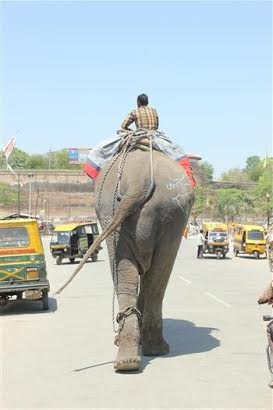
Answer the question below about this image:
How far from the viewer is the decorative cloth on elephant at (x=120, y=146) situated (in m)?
8.75

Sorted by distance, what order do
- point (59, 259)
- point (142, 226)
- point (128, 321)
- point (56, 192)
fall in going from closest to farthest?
point (128, 321)
point (142, 226)
point (59, 259)
point (56, 192)

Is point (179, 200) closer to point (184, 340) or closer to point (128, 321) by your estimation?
point (128, 321)

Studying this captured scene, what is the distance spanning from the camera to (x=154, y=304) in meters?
8.63

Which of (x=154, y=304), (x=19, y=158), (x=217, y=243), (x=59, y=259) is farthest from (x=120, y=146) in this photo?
(x=19, y=158)

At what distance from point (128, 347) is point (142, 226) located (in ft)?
4.28

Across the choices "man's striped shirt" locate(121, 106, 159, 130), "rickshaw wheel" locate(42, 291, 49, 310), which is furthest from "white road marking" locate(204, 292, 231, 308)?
"man's striped shirt" locate(121, 106, 159, 130)

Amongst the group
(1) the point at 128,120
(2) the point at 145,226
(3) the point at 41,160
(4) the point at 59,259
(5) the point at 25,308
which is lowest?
(4) the point at 59,259

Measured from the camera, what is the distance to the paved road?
6.63 metres

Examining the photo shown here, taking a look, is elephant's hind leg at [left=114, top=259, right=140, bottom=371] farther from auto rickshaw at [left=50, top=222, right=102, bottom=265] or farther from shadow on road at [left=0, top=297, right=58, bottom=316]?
auto rickshaw at [left=50, top=222, right=102, bottom=265]

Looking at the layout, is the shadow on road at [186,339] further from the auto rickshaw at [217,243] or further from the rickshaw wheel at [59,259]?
the auto rickshaw at [217,243]

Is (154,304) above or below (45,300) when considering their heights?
above

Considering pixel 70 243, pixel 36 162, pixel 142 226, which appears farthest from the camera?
pixel 36 162

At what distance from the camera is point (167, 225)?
830 centimetres

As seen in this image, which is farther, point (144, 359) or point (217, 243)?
point (217, 243)
